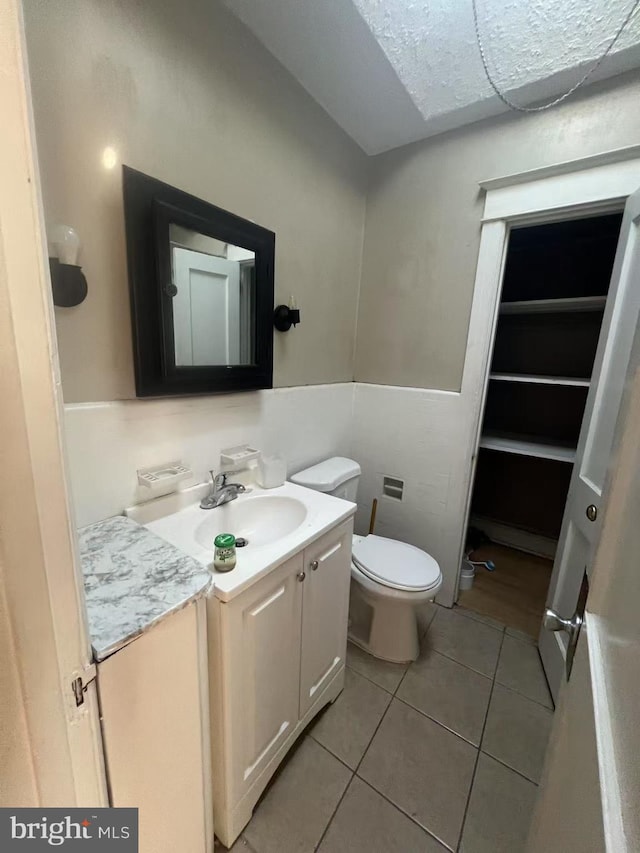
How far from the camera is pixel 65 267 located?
33.1 inches

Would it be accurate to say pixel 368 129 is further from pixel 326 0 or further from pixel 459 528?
pixel 459 528

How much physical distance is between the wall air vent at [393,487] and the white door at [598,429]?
2.60ft

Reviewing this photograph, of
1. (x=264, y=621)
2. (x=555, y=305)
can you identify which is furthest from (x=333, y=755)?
(x=555, y=305)

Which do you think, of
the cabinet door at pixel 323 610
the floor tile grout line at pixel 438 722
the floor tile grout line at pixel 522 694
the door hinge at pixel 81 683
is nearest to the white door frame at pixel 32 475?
the door hinge at pixel 81 683

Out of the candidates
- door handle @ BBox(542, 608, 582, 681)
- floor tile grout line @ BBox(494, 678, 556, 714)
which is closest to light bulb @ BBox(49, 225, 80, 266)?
door handle @ BBox(542, 608, 582, 681)

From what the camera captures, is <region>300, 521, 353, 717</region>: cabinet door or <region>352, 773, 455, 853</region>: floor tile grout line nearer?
<region>352, 773, 455, 853</region>: floor tile grout line

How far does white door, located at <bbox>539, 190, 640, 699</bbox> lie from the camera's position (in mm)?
1222

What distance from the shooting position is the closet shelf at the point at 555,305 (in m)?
1.90

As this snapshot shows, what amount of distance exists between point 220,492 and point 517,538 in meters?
2.41

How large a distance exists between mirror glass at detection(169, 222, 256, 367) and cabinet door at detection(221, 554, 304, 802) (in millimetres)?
762

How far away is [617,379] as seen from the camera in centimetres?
123

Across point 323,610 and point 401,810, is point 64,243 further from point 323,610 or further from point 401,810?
point 401,810

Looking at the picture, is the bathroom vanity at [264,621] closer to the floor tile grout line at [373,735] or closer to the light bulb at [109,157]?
the floor tile grout line at [373,735]

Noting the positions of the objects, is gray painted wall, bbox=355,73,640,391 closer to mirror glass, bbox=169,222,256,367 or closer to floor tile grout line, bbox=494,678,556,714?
mirror glass, bbox=169,222,256,367
